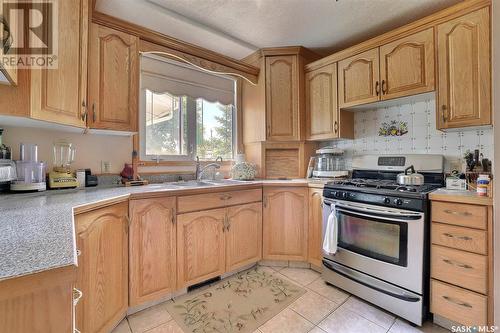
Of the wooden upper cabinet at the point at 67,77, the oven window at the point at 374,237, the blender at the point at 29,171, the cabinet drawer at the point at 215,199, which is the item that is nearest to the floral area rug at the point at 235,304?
the oven window at the point at 374,237

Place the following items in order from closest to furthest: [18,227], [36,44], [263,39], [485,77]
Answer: [18,227], [36,44], [485,77], [263,39]

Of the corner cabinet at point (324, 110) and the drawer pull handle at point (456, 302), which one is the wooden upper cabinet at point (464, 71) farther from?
the drawer pull handle at point (456, 302)

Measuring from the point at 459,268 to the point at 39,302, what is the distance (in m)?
1.99

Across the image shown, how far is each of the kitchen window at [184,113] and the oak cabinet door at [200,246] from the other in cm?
88

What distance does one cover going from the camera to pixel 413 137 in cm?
215

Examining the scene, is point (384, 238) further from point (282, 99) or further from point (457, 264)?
point (282, 99)

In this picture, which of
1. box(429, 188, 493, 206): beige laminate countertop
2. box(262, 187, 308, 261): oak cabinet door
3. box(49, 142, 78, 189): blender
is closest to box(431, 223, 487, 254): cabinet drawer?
box(429, 188, 493, 206): beige laminate countertop

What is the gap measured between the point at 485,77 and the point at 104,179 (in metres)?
2.97

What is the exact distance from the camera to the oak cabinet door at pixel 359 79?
82.8 inches

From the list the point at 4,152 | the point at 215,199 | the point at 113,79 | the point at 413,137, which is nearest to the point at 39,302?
the point at 215,199

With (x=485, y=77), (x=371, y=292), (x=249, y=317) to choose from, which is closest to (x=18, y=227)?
(x=249, y=317)

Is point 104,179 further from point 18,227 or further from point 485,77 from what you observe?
point 485,77

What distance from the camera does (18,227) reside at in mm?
751

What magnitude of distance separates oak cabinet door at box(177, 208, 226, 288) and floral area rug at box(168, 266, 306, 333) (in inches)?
5.3
